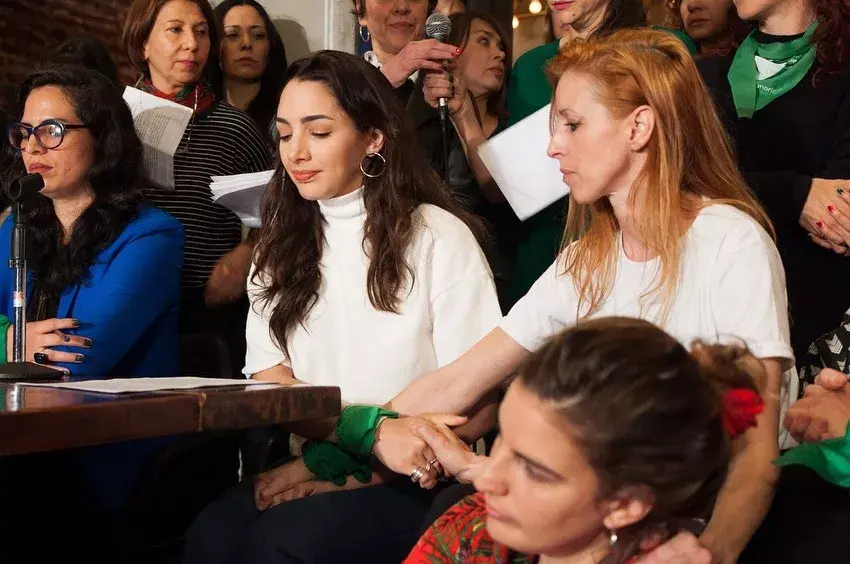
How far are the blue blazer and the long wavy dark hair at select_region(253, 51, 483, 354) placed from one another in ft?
1.09

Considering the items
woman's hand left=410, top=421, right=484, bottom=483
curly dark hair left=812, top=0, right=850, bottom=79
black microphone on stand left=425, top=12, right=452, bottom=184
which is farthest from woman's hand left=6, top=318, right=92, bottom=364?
curly dark hair left=812, top=0, right=850, bottom=79

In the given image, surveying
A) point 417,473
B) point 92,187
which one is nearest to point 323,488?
point 417,473

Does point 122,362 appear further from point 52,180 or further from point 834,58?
point 834,58

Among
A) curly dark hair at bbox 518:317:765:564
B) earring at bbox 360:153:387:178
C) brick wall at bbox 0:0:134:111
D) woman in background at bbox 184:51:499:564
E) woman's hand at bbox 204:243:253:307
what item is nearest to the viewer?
curly dark hair at bbox 518:317:765:564

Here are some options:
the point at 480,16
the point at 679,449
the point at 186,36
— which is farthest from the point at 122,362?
the point at 679,449

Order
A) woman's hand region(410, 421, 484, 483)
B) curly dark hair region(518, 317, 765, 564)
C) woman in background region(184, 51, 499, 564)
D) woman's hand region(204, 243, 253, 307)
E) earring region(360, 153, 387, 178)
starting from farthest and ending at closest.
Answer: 1. woman's hand region(204, 243, 253, 307)
2. earring region(360, 153, 387, 178)
3. woman in background region(184, 51, 499, 564)
4. woman's hand region(410, 421, 484, 483)
5. curly dark hair region(518, 317, 765, 564)

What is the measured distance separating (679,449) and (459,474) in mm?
615

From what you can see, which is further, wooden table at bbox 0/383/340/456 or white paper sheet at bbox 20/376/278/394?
white paper sheet at bbox 20/376/278/394

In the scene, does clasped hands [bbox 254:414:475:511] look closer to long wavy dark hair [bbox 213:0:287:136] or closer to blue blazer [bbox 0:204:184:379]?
blue blazer [bbox 0:204:184:379]

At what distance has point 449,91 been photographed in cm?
262

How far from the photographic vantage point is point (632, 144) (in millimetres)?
1722

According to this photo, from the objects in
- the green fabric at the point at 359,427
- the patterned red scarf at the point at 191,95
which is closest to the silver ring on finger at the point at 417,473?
the green fabric at the point at 359,427

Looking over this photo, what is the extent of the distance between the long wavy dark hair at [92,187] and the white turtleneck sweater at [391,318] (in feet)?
1.83

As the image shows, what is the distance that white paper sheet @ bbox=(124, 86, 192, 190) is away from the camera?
9.37ft
